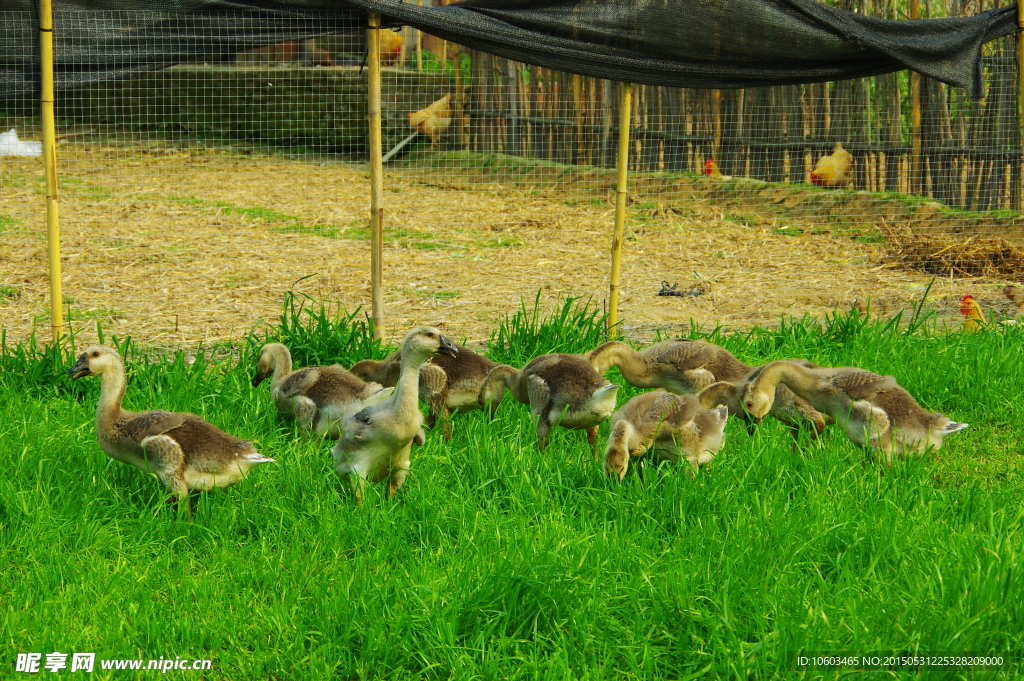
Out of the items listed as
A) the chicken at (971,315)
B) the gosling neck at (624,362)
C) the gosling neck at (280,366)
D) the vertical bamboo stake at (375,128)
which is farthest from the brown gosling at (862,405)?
the chicken at (971,315)

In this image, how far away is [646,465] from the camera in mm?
5324

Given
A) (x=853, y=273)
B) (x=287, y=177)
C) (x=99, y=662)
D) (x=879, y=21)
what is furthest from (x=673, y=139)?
(x=99, y=662)

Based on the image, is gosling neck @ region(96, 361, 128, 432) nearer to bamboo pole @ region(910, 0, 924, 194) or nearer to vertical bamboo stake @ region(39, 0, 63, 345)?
vertical bamboo stake @ region(39, 0, 63, 345)

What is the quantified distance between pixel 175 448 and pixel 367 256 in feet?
21.5

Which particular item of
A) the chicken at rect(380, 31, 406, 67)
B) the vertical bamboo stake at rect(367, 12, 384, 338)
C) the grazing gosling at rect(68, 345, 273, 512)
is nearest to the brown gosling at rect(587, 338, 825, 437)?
the vertical bamboo stake at rect(367, 12, 384, 338)

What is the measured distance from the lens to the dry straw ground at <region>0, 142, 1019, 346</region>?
30.2 ft

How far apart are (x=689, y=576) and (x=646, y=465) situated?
1.23 metres

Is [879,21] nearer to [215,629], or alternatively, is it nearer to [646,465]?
[646,465]

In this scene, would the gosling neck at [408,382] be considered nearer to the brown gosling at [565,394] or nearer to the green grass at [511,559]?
the green grass at [511,559]

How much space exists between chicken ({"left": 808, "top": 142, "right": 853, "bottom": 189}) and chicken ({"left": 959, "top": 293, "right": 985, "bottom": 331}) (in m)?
3.29

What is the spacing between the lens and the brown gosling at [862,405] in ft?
17.7

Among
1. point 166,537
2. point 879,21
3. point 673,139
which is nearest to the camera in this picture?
point 166,537

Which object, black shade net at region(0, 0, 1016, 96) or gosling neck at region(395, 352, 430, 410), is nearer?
gosling neck at region(395, 352, 430, 410)

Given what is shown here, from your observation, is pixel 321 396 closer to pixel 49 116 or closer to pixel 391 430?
pixel 391 430
